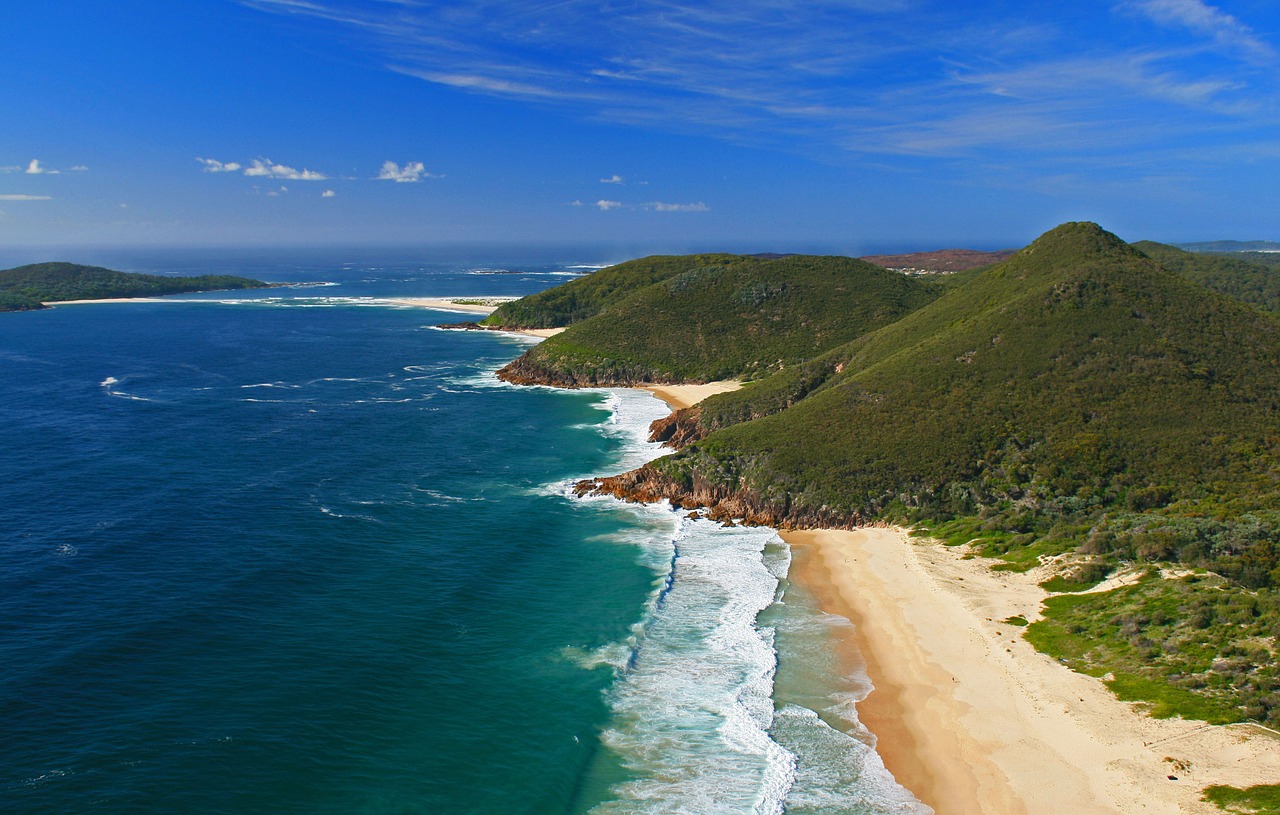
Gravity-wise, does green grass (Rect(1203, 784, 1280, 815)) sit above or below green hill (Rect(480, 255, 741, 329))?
below

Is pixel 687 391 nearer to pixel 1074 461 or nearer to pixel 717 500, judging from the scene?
pixel 717 500

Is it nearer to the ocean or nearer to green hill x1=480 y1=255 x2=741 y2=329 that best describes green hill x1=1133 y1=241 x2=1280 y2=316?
green hill x1=480 y1=255 x2=741 y2=329

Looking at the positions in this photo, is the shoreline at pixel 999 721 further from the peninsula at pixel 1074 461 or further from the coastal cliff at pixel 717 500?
the coastal cliff at pixel 717 500

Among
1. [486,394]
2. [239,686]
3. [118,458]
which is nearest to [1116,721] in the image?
[239,686]

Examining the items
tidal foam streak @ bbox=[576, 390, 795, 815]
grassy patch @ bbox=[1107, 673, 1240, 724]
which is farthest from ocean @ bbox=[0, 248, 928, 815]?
grassy patch @ bbox=[1107, 673, 1240, 724]

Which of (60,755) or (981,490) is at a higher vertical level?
(981,490)

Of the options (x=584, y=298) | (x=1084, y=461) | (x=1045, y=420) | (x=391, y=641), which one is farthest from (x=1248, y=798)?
(x=584, y=298)

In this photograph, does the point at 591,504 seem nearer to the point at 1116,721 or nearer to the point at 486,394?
the point at 1116,721
